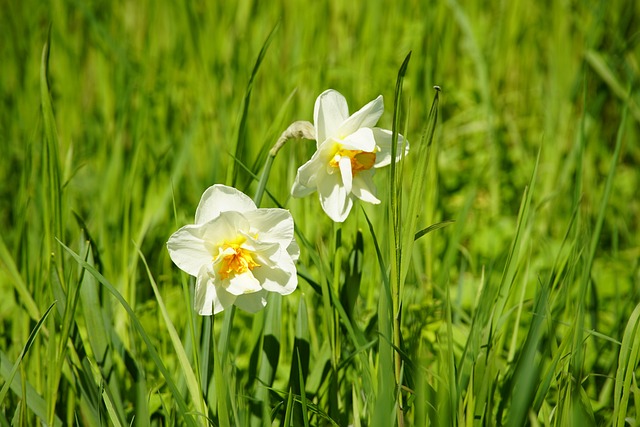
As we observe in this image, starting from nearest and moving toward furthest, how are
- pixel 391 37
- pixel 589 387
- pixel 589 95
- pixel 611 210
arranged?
1. pixel 589 387
2. pixel 611 210
3. pixel 391 37
4. pixel 589 95

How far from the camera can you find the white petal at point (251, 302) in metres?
0.93

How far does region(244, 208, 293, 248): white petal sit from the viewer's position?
0.88m

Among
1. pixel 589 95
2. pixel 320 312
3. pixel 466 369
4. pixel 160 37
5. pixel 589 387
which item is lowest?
pixel 589 387

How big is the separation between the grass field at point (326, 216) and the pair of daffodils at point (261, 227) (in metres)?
0.07

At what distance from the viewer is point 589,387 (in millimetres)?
1413

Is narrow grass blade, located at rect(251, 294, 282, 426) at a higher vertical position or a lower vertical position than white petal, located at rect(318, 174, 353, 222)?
lower

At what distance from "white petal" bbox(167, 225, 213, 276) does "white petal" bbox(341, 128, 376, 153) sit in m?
0.25

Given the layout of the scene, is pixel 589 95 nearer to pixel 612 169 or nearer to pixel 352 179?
pixel 612 169

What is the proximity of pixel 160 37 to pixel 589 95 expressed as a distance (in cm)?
198

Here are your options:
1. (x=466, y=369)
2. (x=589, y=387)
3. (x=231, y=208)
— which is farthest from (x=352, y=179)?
(x=589, y=387)

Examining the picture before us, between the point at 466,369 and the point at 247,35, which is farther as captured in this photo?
the point at 247,35

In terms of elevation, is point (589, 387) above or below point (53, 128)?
below

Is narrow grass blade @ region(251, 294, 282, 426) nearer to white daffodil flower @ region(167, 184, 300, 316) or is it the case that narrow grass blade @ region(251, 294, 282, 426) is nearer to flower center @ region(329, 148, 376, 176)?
white daffodil flower @ region(167, 184, 300, 316)

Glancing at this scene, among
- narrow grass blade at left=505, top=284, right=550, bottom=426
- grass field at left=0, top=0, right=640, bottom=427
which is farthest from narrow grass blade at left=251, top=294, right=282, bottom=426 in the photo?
narrow grass blade at left=505, top=284, right=550, bottom=426
